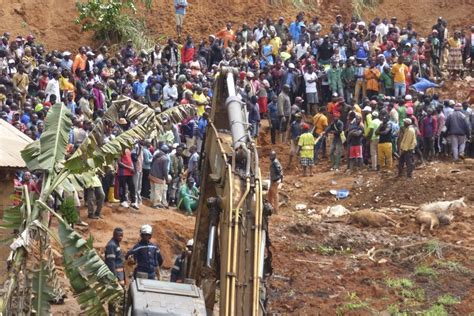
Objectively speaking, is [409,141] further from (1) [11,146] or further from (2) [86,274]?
(2) [86,274]

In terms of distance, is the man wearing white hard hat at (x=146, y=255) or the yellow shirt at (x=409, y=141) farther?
the yellow shirt at (x=409, y=141)

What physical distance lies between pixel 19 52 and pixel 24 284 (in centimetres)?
1539

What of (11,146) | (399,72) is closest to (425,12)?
(399,72)

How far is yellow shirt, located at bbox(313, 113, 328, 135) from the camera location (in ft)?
108

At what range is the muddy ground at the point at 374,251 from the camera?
74.9ft

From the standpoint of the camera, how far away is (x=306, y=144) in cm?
3170

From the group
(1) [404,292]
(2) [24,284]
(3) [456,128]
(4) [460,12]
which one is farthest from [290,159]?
(2) [24,284]

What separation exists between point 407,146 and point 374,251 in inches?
208

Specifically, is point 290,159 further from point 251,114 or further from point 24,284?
point 24,284

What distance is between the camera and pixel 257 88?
3375 centimetres

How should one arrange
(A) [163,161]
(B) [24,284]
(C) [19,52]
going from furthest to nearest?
(C) [19,52]
(A) [163,161]
(B) [24,284]

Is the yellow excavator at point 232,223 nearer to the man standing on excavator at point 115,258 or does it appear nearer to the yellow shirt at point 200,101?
the man standing on excavator at point 115,258

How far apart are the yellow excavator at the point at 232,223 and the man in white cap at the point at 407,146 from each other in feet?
43.8

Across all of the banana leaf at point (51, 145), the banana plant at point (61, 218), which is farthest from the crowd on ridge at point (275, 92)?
the banana leaf at point (51, 145)
